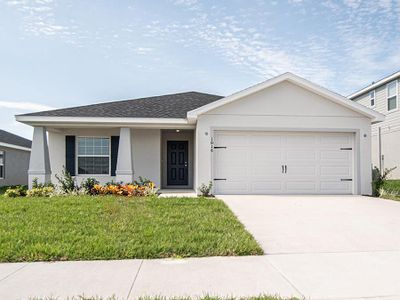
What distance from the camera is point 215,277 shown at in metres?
3.69

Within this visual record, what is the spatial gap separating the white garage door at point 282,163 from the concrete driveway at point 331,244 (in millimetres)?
2103

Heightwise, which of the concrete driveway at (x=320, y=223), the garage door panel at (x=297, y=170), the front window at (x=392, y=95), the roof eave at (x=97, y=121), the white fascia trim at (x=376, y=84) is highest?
the white fascia trim at (x=376, y=84)

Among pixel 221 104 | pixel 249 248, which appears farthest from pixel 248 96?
pixel 249 248

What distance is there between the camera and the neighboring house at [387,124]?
56.0 ft

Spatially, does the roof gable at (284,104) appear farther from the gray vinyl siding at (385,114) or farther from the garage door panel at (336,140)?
the gray vinyl siding at (385,114)

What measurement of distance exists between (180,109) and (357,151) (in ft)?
24.6

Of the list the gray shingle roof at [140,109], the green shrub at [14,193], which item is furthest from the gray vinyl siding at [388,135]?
the green shrub at [14,193]

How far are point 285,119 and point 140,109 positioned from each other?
240 inches

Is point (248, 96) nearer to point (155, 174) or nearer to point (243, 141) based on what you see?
point (243, 141)

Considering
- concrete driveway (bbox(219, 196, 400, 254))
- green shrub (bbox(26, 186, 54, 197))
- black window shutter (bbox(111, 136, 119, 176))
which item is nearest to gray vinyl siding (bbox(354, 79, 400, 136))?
concrete driveway (bbox(219, 196, 400, 254))

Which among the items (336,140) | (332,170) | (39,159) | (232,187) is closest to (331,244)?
(232,187)

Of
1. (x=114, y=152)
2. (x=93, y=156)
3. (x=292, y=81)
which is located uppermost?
(x=292, y=81)

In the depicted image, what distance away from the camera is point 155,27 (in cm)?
1179

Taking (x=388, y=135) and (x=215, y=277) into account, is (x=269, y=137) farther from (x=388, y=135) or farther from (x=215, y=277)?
(x=388, y=135)
